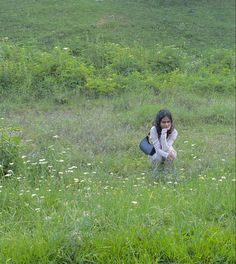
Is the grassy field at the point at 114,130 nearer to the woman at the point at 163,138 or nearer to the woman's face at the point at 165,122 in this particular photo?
the woman at the point at 163,138

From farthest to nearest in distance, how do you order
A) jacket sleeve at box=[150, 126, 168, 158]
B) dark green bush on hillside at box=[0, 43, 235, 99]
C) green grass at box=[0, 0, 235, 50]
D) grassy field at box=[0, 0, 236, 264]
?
green grass at box=[0, 0, 235, 50], dark green bush on hillside at box=[0, 43, 235, 99], jacket sleeve at box=[150, 126, 168, 158], grassy field at box=[0, 0, 236, 264]

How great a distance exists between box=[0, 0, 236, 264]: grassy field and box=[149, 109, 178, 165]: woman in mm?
248

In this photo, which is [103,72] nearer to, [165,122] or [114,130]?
[114,130]

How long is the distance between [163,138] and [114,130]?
197cm

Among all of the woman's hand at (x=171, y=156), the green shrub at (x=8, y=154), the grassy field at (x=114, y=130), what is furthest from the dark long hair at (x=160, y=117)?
the green shrub at (x=8, y=154)

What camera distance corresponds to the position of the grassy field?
3.50 meters

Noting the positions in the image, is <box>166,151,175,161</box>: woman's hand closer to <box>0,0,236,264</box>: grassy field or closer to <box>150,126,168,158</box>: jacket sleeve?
<box>150,126,168,158</box>: jacket sleeve

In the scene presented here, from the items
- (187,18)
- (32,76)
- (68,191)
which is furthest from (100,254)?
(187,18)

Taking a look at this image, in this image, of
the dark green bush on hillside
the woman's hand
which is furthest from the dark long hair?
the dark green bush on hillside

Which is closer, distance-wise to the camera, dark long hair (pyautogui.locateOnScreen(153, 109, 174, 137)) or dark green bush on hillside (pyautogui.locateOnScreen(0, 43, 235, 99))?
dark long hair (pyautogui.locateOnScreen(153, 109, 174, 137))

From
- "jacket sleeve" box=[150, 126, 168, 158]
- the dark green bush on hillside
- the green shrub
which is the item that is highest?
the green shrub

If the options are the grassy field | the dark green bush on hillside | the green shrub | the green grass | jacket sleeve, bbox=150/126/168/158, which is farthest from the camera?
the green grass

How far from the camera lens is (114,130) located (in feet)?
25.2

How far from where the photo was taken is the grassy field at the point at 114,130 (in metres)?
3.50
